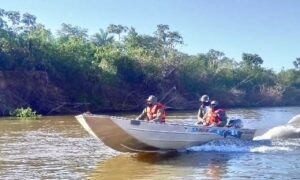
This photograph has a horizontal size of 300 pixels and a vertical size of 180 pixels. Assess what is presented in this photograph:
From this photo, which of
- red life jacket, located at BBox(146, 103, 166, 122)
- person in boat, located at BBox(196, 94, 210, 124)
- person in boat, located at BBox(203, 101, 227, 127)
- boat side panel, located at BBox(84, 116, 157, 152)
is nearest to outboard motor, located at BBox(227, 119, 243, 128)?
person in boat, located at BBox(203, 101, 227, 127)

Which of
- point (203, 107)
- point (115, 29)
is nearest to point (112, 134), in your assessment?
point (203, 107)

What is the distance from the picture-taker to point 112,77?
39.3 meters

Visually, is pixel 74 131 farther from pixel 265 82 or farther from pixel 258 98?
pixel 265 82

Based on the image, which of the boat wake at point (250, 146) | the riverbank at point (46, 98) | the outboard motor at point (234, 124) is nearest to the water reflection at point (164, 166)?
the boat wake at point (250, 146)

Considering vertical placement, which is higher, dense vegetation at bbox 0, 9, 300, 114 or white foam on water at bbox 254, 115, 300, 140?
dense vegetation at bbox 0, 9, 300, 114

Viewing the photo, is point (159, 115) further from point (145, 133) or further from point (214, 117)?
point (214, 117)

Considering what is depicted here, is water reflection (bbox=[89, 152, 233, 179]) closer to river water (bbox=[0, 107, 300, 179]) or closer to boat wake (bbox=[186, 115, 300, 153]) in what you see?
river water (bbox=[0, 107, 300, 179])

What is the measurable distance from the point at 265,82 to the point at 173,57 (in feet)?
62.3

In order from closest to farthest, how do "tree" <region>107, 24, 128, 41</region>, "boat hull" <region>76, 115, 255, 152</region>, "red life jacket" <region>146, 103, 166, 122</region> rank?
"boat hull" <region>76, 115, 255, 152</region> < "red life jacket" <region>146, 103, 166, 122</region> < "tree" <region>107, 24, 128, 41</region>

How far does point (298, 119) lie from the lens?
885 inches

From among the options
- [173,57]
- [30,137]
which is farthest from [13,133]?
[173,57]

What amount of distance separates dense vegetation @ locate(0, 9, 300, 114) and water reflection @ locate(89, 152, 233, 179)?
20.1 meters

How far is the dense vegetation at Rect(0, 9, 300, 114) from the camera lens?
3456cm

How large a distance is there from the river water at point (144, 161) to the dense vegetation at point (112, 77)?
17642 millimetres
